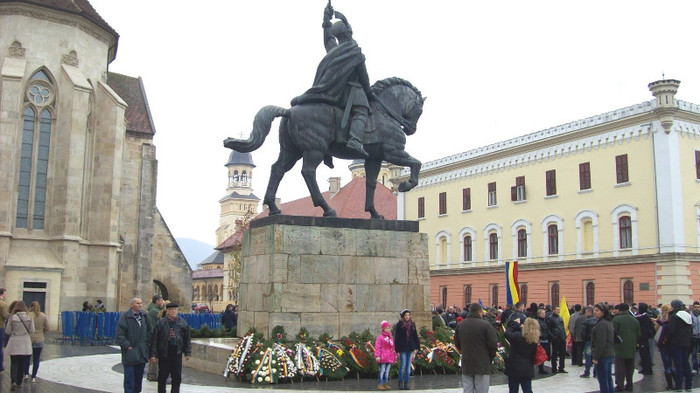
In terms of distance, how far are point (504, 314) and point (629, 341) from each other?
536 cm

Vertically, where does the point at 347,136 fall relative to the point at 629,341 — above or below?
above

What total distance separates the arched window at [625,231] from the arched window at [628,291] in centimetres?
199

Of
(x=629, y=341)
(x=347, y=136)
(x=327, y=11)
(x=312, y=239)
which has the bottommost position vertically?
(x=629, y=341)

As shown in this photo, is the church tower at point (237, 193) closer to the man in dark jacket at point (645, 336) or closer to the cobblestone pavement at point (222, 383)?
the cobblestone pavement at point (222, 383)

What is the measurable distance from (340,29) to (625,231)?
29.3 metres

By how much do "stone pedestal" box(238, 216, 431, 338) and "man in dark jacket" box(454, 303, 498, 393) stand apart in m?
4.33

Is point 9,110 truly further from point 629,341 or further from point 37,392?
point 629,341

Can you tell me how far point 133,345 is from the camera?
33.2ft

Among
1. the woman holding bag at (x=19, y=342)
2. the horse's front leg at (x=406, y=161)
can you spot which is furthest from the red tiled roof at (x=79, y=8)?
the horse's front leg at (x=406, y=161)

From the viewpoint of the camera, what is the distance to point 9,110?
1239 inches

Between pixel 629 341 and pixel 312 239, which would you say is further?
pixel 312 239

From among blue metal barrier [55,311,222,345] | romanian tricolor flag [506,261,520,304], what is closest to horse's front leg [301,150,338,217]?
romanian tricolor flag [506,261,520,304]

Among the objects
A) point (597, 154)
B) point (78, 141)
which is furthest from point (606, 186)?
point (78, 141)

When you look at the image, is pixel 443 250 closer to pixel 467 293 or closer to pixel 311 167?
pixel 467 293
